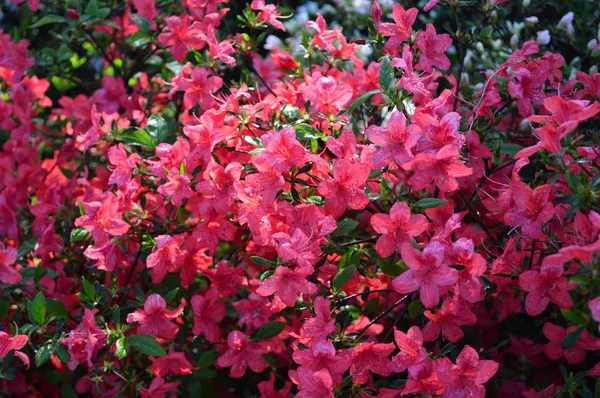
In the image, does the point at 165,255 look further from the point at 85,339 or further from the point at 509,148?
the point at 509,148

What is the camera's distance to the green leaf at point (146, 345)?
153 centimetres

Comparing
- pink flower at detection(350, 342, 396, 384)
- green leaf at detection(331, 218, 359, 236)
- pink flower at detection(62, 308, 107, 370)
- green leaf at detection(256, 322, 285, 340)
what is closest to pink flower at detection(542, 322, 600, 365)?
pink flower at detection(350, 342, 396, 384)

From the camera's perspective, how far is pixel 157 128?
184 centimetres

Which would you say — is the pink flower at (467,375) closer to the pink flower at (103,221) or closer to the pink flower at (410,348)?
the pink flower at (410,348)

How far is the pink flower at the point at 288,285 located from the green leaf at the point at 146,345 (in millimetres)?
309

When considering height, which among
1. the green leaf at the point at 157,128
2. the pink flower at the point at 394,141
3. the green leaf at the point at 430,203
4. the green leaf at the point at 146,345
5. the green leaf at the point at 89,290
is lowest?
the green leaf at the point at 146,345

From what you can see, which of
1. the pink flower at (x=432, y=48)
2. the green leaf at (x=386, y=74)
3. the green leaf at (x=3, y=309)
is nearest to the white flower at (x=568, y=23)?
the pink flower at (x=432, y=48)

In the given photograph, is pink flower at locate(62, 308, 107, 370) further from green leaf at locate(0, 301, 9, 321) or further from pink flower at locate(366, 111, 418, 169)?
pink flower at locate(366, 111, 418, 169)

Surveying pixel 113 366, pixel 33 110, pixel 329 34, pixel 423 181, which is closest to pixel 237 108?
pixel 329 34

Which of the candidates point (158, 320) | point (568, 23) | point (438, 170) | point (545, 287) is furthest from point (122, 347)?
point (568, 23)

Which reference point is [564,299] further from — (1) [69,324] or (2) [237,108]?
(1) [69,324]

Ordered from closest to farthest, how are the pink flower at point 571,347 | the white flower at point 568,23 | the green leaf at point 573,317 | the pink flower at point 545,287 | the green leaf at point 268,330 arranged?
the green leaf at point 573,317
the pink flower at point 545,287
the pink flower at point 571,347
the green leaf at point 268,330
the white flower at point 568,23

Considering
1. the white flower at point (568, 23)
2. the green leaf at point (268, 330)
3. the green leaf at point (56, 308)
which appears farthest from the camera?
the white flower at point (568, 23)

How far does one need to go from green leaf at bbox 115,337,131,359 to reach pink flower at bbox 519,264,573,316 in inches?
30.8
